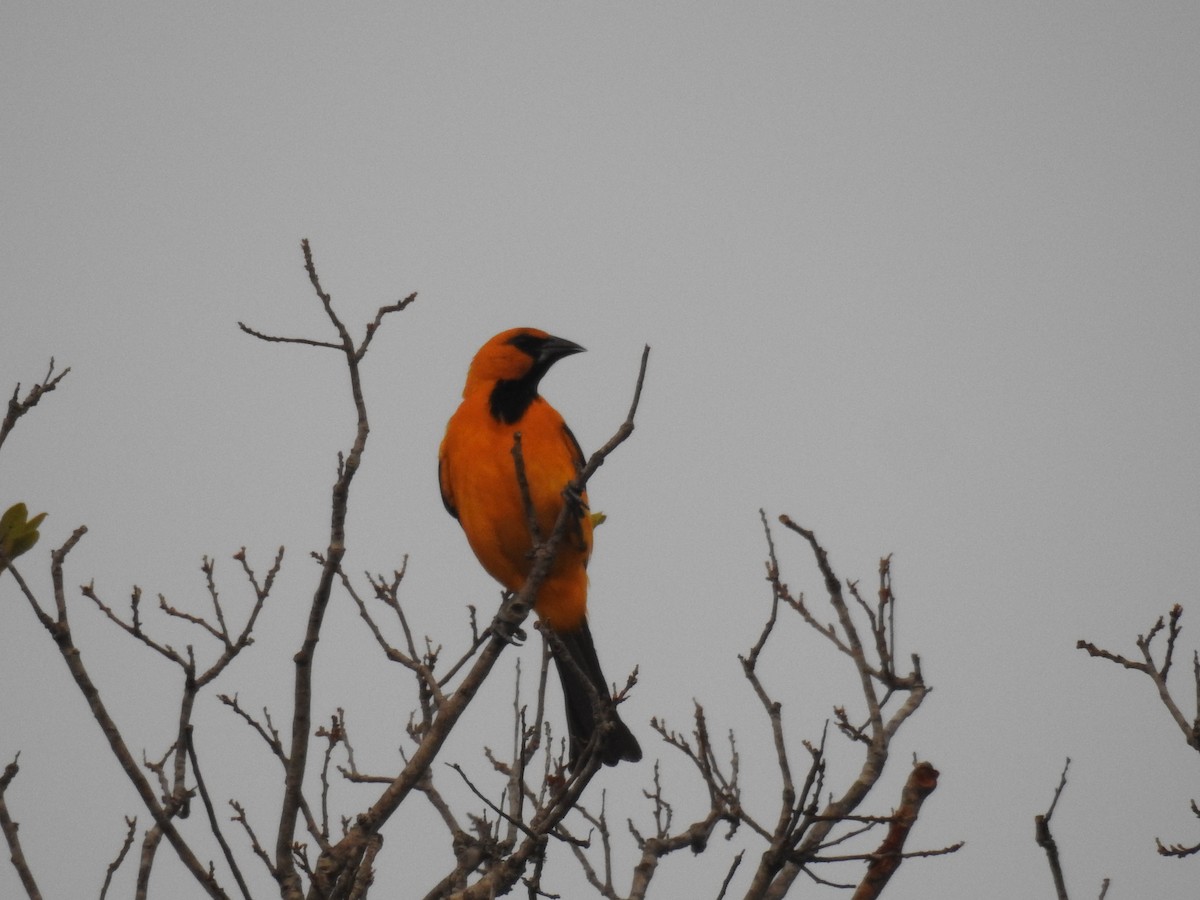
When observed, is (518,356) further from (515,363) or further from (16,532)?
(16,532)

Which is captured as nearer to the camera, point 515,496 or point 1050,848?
point 1050,848

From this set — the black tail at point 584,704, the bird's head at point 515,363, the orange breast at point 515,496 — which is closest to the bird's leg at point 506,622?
the black tail at point 584,704

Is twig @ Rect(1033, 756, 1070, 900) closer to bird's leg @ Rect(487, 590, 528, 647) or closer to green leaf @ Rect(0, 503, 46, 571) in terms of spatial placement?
bird's leg @ Rect(487, 590, 528, 647)

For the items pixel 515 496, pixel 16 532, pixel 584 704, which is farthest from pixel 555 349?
pixel 16 532

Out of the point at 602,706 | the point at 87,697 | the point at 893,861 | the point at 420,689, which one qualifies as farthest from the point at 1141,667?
the point at 87,697

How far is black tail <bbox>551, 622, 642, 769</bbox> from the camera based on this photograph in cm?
517

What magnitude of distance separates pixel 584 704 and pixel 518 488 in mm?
1086

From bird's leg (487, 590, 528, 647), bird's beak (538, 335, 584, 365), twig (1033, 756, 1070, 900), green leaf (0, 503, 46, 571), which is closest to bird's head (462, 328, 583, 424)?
bird's beak (538, 335, 584, 365)

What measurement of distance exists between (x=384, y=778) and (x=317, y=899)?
1.04 m

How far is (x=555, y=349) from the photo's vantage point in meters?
6.39

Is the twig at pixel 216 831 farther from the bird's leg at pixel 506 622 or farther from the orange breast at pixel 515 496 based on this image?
the orange breast at pixel 515 496

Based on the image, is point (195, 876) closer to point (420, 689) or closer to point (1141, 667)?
point (420, 689)

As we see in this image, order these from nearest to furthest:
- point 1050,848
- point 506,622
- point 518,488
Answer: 1. point 1050,848
2. point 506,622
3. point 518,488

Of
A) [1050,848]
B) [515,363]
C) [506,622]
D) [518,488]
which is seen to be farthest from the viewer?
[515,363]
